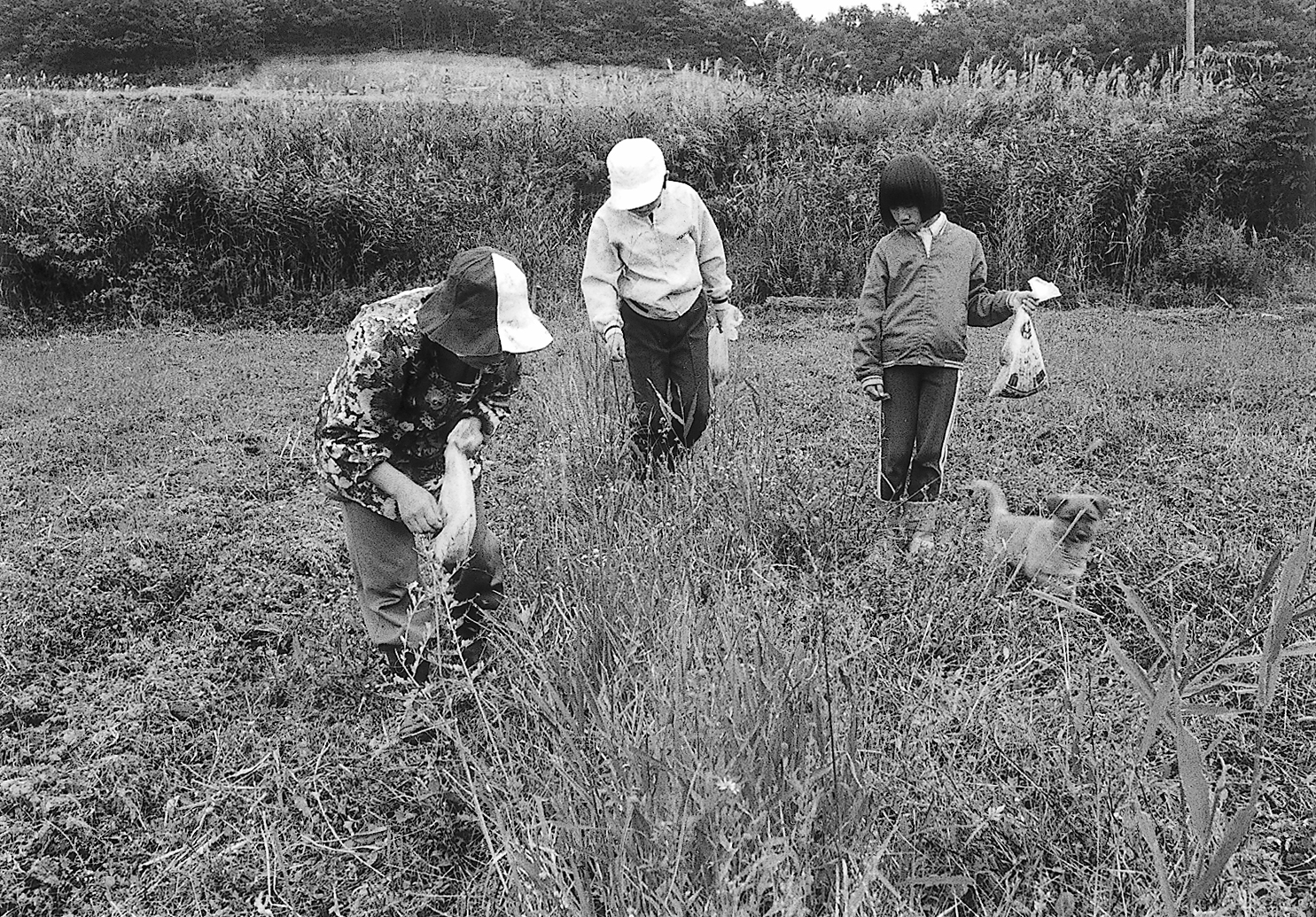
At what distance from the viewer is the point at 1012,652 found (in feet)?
8.36

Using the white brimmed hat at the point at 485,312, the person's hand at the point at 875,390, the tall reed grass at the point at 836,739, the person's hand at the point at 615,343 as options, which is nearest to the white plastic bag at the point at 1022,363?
the person's hand at the point at 875,390

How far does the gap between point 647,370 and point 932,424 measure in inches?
47.6

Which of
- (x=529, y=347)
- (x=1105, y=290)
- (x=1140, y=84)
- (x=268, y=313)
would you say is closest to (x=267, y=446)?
(x=529, y=347)

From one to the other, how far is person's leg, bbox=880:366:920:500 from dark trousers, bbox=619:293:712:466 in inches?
33.3

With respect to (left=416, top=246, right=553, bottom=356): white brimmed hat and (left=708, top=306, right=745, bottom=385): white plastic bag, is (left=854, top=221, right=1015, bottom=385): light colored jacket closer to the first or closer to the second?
(left=708, top=306, right=745, bottom=385): white plastic bag

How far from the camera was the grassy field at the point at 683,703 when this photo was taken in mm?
1782

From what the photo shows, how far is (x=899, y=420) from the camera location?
147 inches

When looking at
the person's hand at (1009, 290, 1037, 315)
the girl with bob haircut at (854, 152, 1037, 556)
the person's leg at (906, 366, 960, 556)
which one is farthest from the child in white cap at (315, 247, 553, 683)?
the person's hand at (1009, 290, 1037, 315)

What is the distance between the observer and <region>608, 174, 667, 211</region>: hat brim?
3805 mm

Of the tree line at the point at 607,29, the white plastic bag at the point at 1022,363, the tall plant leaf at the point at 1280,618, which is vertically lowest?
the white plastic bag at the point at 1022,363

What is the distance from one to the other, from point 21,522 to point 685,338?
10.2 ft

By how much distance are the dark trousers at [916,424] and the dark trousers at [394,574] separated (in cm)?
162

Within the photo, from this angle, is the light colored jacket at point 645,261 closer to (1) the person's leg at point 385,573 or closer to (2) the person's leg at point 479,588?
(2) the person's leg at point 479,588

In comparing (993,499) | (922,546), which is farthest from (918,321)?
(922,546)
